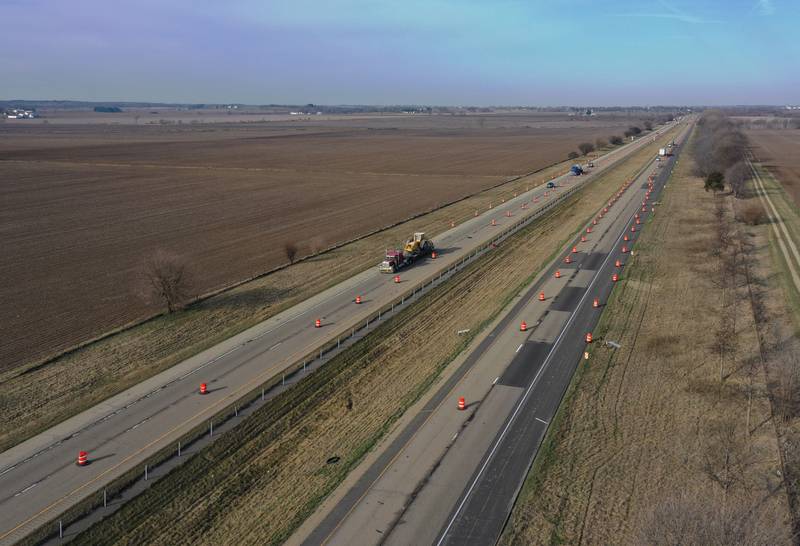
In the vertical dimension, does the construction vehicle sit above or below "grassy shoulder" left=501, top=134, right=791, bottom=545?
above

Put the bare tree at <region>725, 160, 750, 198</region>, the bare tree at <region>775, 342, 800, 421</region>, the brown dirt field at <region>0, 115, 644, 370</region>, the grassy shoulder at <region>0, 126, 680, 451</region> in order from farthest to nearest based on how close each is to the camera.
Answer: the bare tree at <region>725, 160, 750, 198</region>, the brown dirt field at <region>0, 115, 644, 370</region>, the grassy shoulder at <region>0, 126, 680, 451</region>, the bare tree at <region>775, 342, 800, 421</region>

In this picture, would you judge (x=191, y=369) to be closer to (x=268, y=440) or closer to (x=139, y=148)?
(x=268, y=440)

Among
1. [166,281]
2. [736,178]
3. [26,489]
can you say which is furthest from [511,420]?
[736,178]

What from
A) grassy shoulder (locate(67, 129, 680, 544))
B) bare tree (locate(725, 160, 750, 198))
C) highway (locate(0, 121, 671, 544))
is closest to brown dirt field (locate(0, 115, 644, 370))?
highway (locate(0, 121, 671, 544))

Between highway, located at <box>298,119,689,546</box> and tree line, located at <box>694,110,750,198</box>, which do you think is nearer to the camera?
highway, located at <box>298,119,689,546</box>

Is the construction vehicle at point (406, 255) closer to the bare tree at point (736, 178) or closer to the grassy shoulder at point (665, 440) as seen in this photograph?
the grassy shoulder at point (665, 440)

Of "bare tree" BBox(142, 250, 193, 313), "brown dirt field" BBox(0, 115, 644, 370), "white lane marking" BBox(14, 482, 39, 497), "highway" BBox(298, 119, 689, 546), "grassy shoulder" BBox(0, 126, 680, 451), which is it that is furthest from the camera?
"brown dirt field" BBox(0, 115, 644, 370)

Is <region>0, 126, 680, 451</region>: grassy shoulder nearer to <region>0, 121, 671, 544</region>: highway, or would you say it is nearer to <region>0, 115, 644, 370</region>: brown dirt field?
<region>0, 121, 671, 544</region>: highway
